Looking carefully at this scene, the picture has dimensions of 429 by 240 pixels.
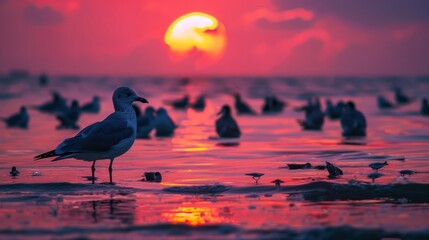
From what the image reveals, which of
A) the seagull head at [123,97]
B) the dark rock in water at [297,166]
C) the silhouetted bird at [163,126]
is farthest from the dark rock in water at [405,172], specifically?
the silhouetted bird at [163,126]

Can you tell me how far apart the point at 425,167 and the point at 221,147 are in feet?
18.0

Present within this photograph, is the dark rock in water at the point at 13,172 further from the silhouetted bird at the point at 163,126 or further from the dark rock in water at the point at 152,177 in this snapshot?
the silhouetted bird at the point at 163,126

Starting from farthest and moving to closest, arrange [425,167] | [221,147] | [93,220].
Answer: [221,147] → [425,167] → [93,220]

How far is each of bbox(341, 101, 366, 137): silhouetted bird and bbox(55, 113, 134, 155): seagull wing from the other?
9.74m

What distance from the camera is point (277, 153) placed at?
51.8 feet

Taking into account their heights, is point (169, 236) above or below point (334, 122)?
below

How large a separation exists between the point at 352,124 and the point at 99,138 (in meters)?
10.5

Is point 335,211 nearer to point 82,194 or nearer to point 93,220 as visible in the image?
point 93,220

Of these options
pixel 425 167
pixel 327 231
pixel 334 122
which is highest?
pixel 334 122

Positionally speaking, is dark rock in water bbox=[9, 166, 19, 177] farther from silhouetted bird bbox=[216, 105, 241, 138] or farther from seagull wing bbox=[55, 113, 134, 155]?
silhouetted bird bbox=[216, 105, 241, 138]

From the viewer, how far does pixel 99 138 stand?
11.8 m

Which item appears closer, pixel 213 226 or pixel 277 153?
pixel 213 226

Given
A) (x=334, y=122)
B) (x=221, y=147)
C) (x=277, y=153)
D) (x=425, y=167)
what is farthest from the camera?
(x=334, y=122)

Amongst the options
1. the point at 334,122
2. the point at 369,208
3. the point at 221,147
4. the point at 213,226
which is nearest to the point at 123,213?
the point at 213,226
